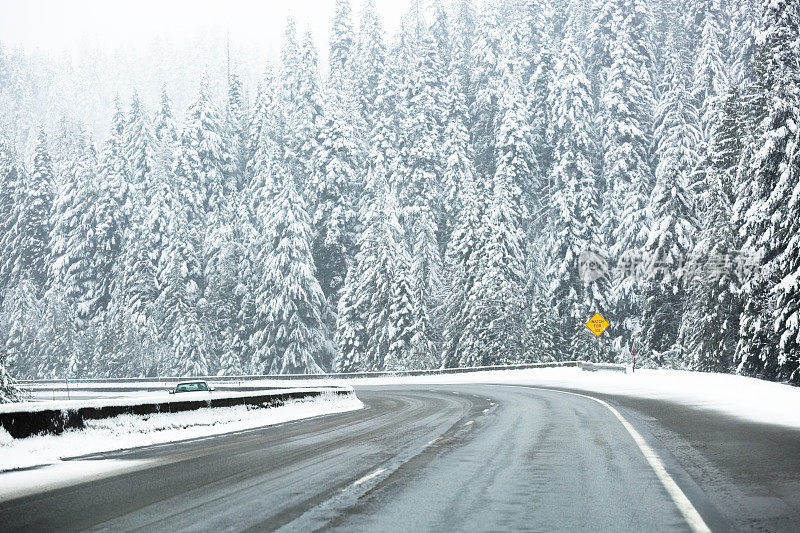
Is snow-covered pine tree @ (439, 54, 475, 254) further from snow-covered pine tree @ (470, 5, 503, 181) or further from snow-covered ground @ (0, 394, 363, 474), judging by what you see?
snow-covered ground @ (0, 394, 363, 474)

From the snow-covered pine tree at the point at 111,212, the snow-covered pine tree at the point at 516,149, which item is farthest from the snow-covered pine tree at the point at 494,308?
the snow-covered pine tree at the point at 111,212

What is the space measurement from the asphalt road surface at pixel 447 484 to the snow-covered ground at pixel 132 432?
80 centimetres

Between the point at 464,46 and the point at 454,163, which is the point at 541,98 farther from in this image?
the point at 464,46

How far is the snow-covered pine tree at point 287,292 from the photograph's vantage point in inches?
2798

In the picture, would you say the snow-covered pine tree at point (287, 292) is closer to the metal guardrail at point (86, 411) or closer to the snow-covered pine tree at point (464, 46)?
the snow-covered pine tree at point (464, 46)

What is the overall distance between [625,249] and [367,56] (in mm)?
39397

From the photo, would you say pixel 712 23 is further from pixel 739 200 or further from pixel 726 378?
pixel 726 378

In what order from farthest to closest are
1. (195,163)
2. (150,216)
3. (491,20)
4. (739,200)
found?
(491,20) < (195,163) < (150,216) < (739,200)

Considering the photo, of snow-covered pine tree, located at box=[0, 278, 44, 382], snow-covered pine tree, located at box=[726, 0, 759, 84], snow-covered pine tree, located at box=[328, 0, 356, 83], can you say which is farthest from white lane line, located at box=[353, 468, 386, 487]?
snow-covered pine tree, located at box=[328, 0, 356, 83]

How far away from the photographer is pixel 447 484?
33.2ft

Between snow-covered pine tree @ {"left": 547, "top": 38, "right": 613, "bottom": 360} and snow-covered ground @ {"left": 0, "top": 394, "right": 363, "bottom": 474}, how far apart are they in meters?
46.6

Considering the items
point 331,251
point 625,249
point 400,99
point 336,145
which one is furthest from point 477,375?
point 400,99

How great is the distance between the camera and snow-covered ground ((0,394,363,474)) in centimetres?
1316

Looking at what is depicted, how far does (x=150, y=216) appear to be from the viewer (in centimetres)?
7906
